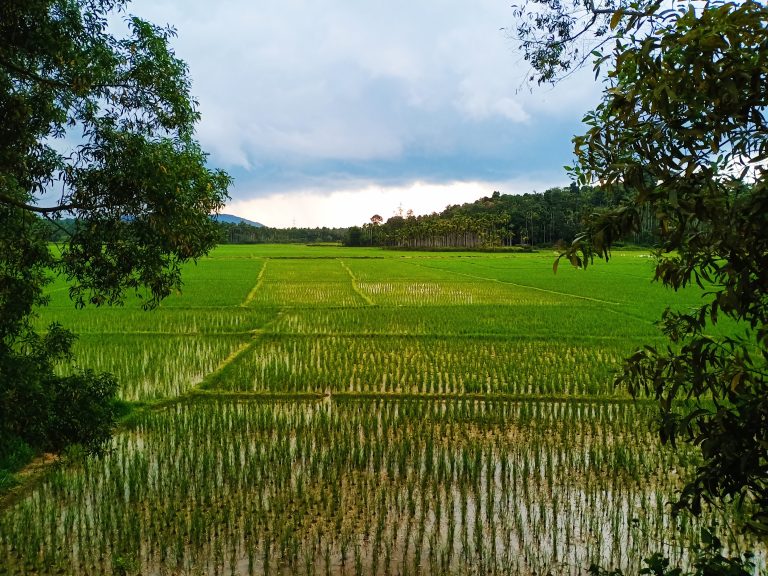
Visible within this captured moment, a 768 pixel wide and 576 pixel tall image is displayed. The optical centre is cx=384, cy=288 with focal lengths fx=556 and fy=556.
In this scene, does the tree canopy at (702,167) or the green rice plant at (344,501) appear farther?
the green rice plant at (344,501)

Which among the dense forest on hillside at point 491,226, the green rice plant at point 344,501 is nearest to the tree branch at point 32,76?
the green rice plant at point 344,501

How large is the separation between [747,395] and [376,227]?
13788 cm

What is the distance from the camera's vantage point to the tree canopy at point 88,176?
4.93 m

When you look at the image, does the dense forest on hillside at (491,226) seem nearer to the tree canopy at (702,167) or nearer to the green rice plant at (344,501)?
the green rice plant at (344,501)

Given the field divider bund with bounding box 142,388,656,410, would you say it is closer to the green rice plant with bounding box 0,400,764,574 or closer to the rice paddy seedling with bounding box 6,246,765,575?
the rice paddy seedling with bounding box 6,246,765,575

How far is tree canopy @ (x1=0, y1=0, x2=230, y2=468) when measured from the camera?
4.93 m

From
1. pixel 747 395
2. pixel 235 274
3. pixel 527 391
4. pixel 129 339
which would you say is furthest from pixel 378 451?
pixel 235 274

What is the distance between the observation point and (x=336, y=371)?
456 inches

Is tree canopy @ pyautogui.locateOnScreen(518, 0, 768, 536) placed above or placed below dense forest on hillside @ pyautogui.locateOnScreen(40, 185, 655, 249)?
below

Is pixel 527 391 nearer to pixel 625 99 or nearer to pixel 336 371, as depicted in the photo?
pixel 336 371

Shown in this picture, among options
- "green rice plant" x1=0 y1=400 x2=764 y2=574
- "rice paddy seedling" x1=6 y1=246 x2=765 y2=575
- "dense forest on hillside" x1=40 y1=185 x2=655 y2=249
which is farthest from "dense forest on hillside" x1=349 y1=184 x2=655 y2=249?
"green rice plant" x1=0 y1=400 x2=764 y2=574

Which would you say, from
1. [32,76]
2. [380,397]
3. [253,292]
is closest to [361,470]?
[380,397]

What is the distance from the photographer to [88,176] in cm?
504

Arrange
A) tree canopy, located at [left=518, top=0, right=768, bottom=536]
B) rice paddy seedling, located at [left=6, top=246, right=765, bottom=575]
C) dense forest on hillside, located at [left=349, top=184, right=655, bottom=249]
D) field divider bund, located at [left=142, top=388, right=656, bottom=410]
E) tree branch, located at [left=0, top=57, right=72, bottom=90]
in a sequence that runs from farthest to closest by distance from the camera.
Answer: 1. dense forest on hillside, located at [left=349, top=184, right=655, bottom=249]
2. field divider bund, located at [left=142, top=388, right=656, bottom=410]
3. rice paddy seedling, located at [left=6, top=246, right=765, bottom=575]
4. tree branch, located at [left=0, top=57, right=72, bottom=90]
5. tree canopy, located at [left=518, top=0, right=768, bottom=536]
